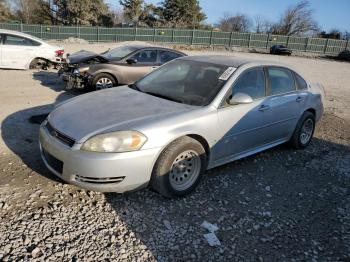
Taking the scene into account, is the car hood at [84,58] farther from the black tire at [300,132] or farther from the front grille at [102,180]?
the front grille at [102,180]

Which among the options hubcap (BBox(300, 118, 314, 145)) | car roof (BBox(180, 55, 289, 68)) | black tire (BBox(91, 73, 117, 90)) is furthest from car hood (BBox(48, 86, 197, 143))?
black tire (BBox(91, 73, 117, 90))

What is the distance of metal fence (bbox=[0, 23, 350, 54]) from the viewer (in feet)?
124

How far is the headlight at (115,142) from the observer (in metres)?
3.45

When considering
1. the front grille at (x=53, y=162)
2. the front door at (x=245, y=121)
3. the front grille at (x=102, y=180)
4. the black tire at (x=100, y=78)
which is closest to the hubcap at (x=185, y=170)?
the front door at (x=245, y=121)

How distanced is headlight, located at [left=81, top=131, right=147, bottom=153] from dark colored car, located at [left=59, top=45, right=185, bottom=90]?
5.86 meters

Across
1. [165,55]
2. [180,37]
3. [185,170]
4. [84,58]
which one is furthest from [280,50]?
[185,170]

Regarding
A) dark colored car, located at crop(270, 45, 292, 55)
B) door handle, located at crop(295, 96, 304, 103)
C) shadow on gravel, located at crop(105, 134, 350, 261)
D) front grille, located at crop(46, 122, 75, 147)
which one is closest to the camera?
shadow on gravel, located at crop(105, 134, 350, 261)

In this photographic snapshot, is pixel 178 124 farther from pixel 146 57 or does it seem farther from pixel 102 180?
pixel 146 57

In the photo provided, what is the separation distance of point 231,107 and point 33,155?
2.72m

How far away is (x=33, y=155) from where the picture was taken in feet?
15.7

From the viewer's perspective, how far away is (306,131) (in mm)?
6094

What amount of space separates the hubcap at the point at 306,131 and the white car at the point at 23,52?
930 cm

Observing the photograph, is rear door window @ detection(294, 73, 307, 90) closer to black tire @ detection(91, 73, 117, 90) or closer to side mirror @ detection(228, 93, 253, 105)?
side mirror @ detection(228, 93, 253, 105)

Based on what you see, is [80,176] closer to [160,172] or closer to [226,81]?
[160,172]
